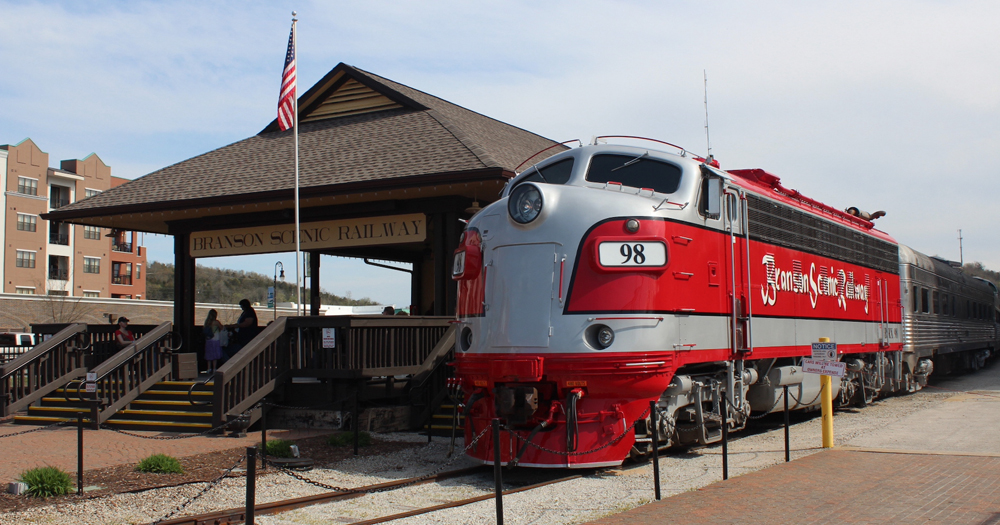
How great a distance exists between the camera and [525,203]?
361 inches

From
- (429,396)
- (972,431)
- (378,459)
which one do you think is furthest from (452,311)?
(972,431)

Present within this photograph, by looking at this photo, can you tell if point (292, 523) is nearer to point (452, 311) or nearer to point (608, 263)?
point (608, 263)

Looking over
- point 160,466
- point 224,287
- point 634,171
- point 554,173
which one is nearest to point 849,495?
point 634,171

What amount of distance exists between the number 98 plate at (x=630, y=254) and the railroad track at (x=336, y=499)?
2.42 meters

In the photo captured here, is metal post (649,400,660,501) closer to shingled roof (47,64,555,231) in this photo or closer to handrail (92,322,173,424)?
shingled roof (47,64,555,231)

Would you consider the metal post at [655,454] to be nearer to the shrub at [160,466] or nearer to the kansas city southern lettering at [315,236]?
the shrub at [160,466]

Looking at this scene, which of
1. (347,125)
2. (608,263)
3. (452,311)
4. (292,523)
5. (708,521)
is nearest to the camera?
(708,521)

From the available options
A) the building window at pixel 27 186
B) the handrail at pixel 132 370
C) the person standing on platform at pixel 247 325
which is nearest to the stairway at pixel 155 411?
the handrail at pixel 132 370

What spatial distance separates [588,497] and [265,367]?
275 inches

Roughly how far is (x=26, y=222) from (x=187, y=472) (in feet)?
170

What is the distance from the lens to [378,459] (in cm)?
1062

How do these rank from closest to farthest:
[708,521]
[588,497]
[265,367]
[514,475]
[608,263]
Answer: [708,521]
[588,497]
[608,263]
[514,475]
[265,367]

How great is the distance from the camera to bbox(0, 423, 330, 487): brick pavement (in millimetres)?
10328

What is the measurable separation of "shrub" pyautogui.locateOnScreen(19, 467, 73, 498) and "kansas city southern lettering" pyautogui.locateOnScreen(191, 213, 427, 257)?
819cm
